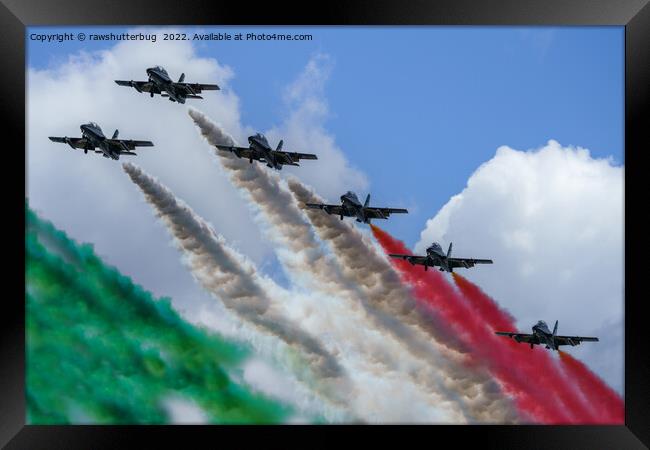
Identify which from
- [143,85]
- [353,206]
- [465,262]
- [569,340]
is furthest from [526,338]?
[143,85]

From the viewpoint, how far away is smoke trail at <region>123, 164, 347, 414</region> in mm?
64188

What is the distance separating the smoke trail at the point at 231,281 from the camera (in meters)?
64.2

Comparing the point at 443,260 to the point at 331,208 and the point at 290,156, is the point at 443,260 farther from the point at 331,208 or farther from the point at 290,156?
the point at 290,156

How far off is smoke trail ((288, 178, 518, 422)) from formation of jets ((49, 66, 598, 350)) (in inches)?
52.5

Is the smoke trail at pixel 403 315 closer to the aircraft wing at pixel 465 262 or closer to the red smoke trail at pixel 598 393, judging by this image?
the aircraft wing at pixel 465 262

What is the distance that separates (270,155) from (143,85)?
847 centimetres

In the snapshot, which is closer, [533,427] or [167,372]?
[533,427]

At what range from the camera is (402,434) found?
4825 cm

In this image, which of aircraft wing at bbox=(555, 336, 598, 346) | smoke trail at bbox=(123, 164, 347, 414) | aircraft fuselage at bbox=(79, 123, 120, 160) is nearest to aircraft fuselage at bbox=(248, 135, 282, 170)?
smoke trail at bbox=(123, 164, 347, 414)

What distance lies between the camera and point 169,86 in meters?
60.9

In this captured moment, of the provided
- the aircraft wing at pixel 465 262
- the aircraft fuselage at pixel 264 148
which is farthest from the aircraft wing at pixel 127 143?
the aircraft wing at pixel 465 262

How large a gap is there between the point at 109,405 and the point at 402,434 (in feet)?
83.1

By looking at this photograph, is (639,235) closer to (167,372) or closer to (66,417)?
(167,372)

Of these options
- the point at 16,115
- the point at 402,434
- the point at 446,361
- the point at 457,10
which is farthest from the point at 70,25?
the point at 446,361
